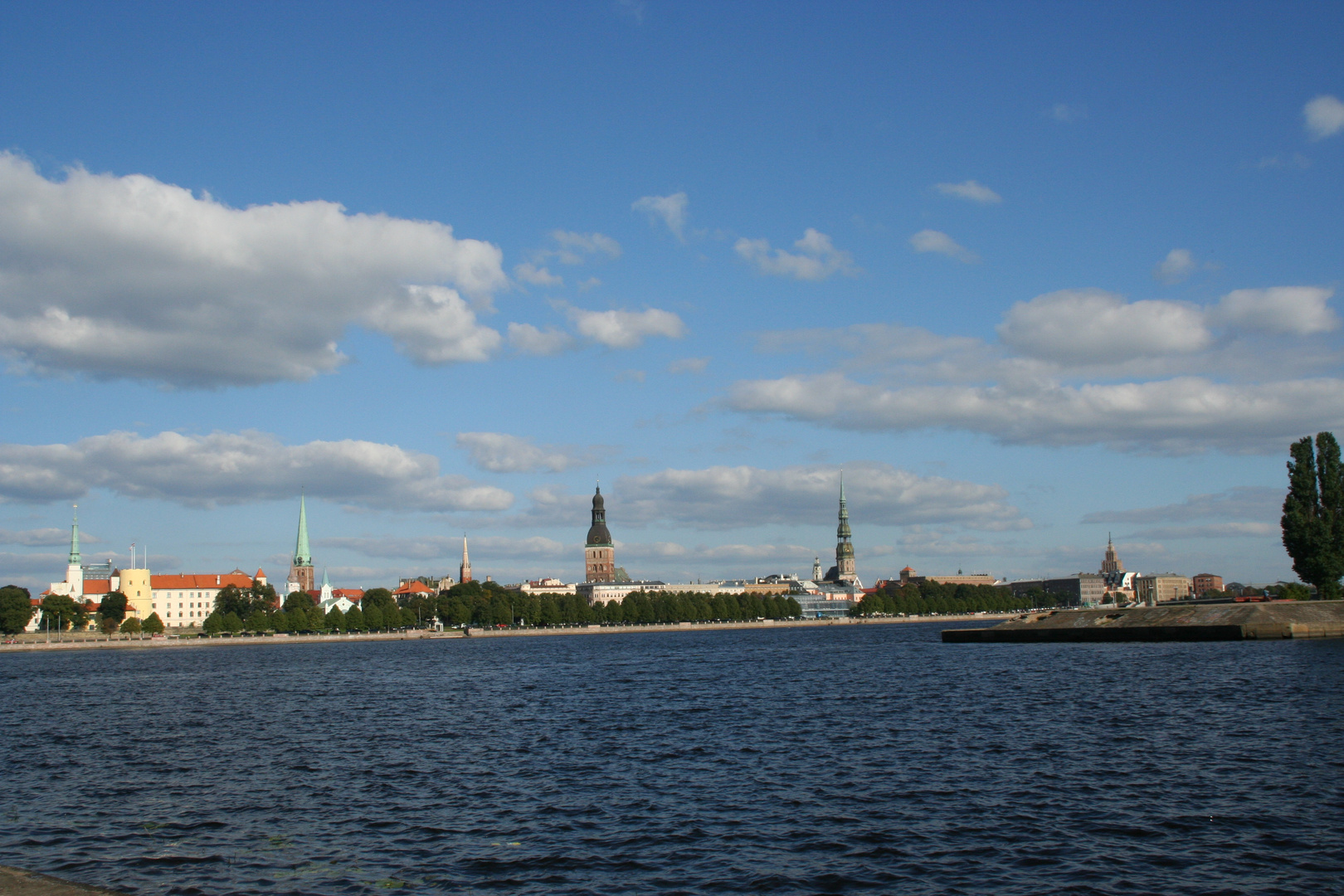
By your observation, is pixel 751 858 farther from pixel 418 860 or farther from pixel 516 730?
pixel 516 730

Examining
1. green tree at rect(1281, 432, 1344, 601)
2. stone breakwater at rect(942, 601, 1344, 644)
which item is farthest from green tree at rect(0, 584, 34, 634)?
green tree at rect(1281, 432, 1344, 601)

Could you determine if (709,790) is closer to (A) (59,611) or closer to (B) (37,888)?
(B) (37,888)

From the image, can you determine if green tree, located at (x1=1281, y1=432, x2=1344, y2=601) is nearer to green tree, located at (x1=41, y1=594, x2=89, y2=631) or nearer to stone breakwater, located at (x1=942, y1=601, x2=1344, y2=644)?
stone breakwater, located at (x1=942, y1=601, x2=1344, y2=644)

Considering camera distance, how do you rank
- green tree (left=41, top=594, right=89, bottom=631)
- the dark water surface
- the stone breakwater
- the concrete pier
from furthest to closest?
green tree (left=41, top=594, right=89, bottom=631) → the stone breakwater → the dark water surface → the concrete pier

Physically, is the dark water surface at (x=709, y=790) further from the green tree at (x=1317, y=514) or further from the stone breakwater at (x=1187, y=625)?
the green tree at (x=1317, y=514)

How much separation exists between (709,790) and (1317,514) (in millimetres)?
99824

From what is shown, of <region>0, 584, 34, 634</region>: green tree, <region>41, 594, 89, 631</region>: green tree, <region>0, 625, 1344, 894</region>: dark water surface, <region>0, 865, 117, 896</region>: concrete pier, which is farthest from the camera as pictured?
<region>41, 594, 89, 631</region>: green tree

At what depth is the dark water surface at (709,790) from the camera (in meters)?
21.0

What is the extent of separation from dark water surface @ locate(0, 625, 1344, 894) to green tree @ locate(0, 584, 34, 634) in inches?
5738

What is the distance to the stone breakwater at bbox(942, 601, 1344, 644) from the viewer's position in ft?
323

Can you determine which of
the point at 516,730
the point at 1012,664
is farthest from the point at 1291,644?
the point at 516,730

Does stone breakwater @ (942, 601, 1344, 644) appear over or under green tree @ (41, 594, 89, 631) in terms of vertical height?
under

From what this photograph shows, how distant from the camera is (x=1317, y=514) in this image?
106250 mm

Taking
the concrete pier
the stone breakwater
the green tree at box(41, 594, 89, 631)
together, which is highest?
the green tree at box(41, 594, 89, 631)
